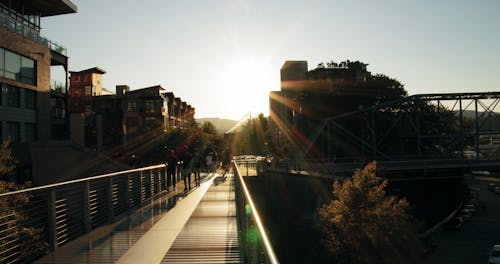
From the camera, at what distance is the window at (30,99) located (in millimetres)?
35872

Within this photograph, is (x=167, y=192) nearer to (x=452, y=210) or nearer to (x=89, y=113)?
(x=89, y=113)

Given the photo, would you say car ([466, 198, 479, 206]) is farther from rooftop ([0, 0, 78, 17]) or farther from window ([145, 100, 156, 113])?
rooftop ([0, 0, 78, 17])

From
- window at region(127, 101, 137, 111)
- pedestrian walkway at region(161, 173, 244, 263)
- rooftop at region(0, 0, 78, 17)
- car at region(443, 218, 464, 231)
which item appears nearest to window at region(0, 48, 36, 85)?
rooftop at region(0, 0, 78, 17)

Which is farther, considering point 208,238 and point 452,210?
point 452,210

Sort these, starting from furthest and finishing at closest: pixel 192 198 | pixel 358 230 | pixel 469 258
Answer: pixel 469 258 → pixel 358 230 → pixel 192 198

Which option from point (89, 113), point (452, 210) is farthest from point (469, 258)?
point (89, 113)

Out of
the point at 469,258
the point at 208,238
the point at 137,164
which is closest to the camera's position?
the point at 208,238

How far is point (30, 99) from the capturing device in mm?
36500

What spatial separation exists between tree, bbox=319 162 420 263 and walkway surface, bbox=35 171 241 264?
2000cm

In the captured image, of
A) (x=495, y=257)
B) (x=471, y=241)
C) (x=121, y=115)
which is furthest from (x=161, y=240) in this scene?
(x=121, y=115)

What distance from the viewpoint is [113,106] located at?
217 feet

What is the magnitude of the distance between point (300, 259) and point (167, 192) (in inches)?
1029

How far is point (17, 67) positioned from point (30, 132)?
545cm

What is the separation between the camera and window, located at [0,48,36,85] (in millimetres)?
32134
